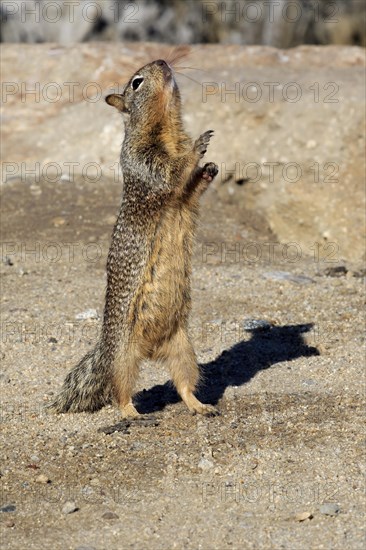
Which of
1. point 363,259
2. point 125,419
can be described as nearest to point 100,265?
point 363,259

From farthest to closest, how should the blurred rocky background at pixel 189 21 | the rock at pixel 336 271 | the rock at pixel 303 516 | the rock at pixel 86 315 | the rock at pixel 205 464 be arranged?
A: the blurred rocky background at pixel 189 21 → the rock at pixel 336 271 → the rock at pixel 86 315 → the rock at pixel 205 464 → the rock at pixel 303 516

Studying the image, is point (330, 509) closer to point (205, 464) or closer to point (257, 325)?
point (205, 464)

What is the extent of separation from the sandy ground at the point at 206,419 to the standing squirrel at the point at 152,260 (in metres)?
0.31

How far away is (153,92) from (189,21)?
12.0 meters

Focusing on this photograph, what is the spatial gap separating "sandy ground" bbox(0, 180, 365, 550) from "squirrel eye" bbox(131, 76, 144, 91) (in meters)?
2.23

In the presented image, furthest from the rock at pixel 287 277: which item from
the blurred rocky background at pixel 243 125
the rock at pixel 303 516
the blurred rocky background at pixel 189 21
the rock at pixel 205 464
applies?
the blurred rocky background at pixel 189 21

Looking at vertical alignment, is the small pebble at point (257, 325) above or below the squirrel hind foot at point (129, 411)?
below

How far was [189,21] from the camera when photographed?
18.7 meters

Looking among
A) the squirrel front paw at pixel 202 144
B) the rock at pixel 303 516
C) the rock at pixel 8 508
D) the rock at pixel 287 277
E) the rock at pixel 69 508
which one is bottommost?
the rock at pixel 287 277

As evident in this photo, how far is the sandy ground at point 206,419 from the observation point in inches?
218

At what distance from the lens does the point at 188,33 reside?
61.1 feet

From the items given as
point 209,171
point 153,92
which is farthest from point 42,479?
point 153,92

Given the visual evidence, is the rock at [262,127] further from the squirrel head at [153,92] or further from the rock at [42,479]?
the rock at [42,479]

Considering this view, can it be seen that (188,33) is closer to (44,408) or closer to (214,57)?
(214,57)
